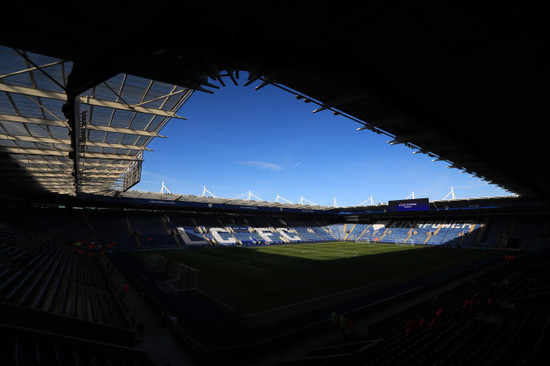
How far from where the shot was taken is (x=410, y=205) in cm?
6269

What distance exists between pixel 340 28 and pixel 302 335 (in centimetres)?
1310

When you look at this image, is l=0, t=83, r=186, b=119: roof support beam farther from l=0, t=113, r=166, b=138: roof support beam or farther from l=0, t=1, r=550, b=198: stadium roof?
l=0, t=113, r=166, b=138: roof support beam

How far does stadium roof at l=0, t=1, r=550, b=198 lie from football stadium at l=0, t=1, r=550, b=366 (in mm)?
36

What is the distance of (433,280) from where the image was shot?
24109 millimetres

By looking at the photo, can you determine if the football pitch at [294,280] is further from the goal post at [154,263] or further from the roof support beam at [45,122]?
the roof support beam at [45,122]

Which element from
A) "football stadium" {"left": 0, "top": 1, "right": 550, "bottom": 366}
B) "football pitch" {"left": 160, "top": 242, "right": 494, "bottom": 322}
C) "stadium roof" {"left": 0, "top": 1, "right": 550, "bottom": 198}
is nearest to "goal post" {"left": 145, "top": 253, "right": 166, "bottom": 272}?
"football stadium" {"left": 0, "top": 1, "right": 550, "bottom": 366}

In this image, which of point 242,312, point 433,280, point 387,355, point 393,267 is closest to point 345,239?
point 393,267

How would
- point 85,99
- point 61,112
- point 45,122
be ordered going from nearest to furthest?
point 85,99 → point 61,112 → point 45,122

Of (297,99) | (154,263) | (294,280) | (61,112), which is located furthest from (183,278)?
(297,99)

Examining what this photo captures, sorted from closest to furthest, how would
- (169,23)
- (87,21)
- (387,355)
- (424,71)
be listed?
(169,23), (87,21), (424,71), (387,355)

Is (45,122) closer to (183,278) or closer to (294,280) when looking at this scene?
(183,278)

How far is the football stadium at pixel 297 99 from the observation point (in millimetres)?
5152

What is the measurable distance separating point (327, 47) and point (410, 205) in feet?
215

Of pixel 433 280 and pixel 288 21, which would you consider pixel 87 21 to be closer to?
pixel 288 21
